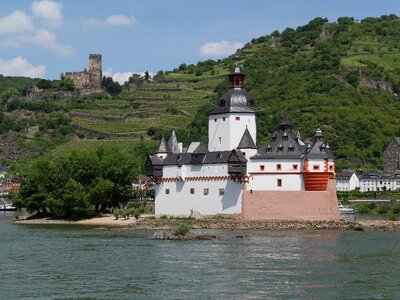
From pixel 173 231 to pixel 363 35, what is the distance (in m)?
138

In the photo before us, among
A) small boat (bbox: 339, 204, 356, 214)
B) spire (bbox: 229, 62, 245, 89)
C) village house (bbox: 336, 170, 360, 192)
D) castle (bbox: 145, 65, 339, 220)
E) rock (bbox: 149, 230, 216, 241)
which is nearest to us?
rock (bbox: 149, 230, 216, 241)

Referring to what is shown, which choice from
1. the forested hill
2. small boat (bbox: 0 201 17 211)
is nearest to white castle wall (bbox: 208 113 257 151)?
the forested hill

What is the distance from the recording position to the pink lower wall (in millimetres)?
78875

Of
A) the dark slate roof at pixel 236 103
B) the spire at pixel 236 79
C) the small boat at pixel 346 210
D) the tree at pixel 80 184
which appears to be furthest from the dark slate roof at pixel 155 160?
the small boat at pixel 346 210

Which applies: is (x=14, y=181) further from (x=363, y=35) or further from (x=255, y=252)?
(x=255, y=252)

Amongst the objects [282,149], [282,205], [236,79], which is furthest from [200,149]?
[282,205]

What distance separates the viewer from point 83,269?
162 ft

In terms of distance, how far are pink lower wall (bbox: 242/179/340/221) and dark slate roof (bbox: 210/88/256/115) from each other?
312 inches

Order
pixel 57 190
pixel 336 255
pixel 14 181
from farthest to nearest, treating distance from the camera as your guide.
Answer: pixel 14 181
pixel 57 190
pixel 336 255

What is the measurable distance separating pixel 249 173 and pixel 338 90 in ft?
262

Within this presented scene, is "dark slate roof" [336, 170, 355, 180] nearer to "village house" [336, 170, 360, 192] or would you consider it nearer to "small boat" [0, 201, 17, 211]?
"village house" [336, 170, 360, 192]

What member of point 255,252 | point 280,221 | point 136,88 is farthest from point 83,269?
point 136,88

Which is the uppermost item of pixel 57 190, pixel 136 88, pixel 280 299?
pixel 136 88

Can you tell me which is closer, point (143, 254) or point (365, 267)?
point (365, 267)
